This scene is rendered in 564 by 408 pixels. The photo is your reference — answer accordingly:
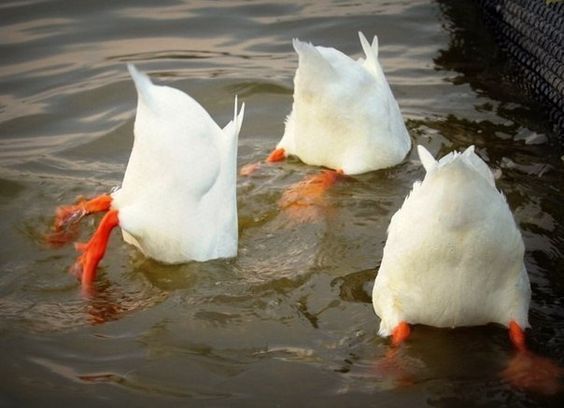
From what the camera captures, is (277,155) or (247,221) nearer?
(247,221)

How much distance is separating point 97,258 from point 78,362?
1.90 feet

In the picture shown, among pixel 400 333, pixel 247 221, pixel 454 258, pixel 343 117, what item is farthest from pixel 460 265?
pixel 343 117

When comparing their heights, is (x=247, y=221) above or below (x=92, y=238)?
below

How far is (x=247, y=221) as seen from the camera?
4.29 meters

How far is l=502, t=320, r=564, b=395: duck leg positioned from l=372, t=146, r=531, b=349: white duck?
0.04ft

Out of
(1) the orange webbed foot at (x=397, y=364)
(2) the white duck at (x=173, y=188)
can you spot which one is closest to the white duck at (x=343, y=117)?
(2) the white duck at (x=173, y=188)

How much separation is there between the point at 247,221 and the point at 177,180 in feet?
2.95

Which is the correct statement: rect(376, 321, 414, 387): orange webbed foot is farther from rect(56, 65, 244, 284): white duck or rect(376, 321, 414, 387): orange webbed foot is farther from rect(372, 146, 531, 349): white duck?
rect(56, 65, 244, 284): white duck

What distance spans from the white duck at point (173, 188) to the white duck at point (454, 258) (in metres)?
0.79

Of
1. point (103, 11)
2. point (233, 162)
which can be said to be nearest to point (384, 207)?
point (233, 162)

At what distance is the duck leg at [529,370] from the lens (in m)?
3.01

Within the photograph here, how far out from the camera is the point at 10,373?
3.05 meters

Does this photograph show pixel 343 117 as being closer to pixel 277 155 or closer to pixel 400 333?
pixel 277 155

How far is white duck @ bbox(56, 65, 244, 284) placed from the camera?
3.41 metres
